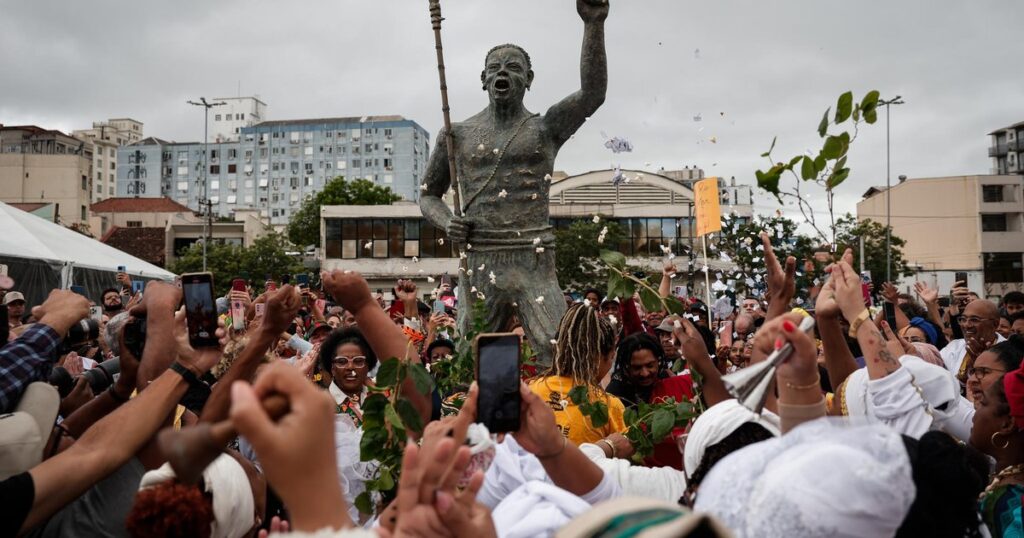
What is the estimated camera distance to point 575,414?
3674 mm

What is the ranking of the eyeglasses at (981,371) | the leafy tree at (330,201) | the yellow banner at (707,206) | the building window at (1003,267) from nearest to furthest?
the eyeglasses at (981,371)
the yellow banner at (707,206)
the building window at (1003,267)
the leafy tree at (330,201)

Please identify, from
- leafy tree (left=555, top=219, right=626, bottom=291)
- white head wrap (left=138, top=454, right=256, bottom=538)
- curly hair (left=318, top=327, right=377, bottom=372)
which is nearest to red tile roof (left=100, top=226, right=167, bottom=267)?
leafy tree (left=555, top=219, right=626, bottom=291)

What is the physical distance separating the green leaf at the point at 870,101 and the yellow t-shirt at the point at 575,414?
1.51 metres

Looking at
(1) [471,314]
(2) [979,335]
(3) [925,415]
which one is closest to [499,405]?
(3) [925,415]

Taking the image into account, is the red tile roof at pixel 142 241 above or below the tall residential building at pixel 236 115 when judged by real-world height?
below

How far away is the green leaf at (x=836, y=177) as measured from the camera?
3.04 m

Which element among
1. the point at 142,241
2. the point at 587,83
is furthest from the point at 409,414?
the point at 142,241

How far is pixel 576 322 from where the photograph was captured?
3977 millimetres

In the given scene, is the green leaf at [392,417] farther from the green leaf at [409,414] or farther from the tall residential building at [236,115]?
the tall residential building at [236,115]

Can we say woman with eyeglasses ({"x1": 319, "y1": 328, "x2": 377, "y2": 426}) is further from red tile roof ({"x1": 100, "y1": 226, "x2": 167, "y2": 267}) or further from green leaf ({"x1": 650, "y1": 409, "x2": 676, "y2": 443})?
red tile roof ({"x1": 100, "y1": 226, "x2": 167, "y2": 267})

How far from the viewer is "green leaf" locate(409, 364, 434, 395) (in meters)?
2.69

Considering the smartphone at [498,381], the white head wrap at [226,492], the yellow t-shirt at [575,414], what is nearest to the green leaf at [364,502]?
the white head wrap at [226,492]

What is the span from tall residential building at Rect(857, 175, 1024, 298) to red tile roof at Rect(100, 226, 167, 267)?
45.9 metres

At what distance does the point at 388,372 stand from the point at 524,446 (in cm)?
58
